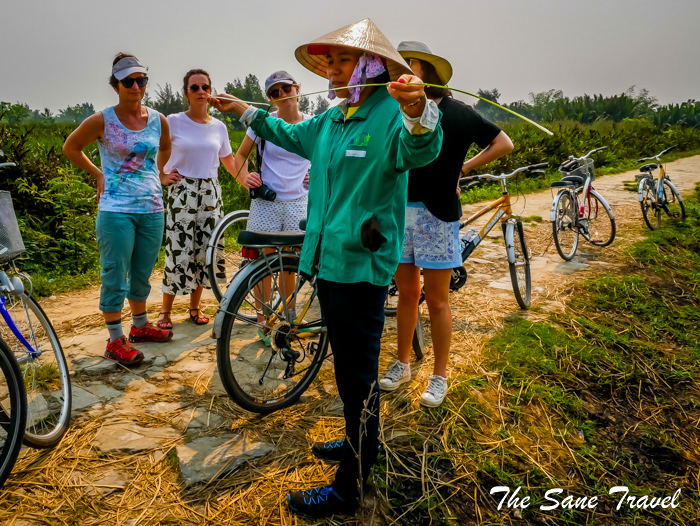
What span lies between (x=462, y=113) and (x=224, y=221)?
2.00 m

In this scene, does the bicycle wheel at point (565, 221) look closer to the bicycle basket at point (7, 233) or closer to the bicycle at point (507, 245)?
the bicycle at point (507, 245)

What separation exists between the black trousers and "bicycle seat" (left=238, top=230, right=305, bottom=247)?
24.9 inches

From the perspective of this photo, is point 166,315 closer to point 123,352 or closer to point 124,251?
point 123,352

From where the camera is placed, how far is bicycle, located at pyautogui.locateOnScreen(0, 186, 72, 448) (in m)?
2.26

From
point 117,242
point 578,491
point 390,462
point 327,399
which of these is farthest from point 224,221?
point 578,491

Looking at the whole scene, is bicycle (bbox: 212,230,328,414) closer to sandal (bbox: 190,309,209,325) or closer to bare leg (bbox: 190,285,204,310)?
sandal (bbox: 190,309,209,325)

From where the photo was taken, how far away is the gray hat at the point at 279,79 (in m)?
3.30

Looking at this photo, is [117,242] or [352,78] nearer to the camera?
[352,78]

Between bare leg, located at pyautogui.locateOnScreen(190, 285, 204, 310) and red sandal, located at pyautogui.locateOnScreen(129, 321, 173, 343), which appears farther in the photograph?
bare leg, located at pyautogui.locateOnScreen(190, 285, 204, 310)

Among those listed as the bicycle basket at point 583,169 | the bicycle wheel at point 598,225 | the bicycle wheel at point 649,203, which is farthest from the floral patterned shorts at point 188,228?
the bicycle wheel at point 649,203

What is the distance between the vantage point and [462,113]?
8.86 ft

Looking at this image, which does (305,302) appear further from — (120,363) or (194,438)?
(120,363)

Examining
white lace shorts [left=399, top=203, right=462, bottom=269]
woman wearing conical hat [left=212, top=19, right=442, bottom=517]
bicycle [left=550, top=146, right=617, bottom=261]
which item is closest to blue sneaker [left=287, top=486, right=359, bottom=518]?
woman wearing conical hat [left=212, top=19, right=442, bottom=517]

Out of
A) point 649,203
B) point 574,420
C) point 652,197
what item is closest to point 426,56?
point 574,420
